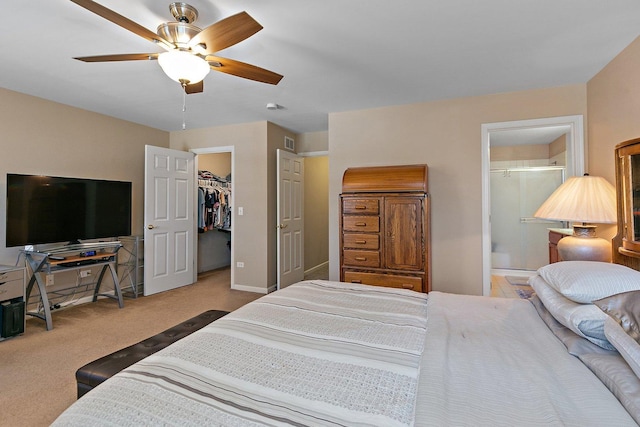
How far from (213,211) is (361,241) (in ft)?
10.3

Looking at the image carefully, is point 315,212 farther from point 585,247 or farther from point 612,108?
point 612,108

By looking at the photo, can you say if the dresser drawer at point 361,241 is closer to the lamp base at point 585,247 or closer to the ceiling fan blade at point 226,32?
the lamp base at point 585,247

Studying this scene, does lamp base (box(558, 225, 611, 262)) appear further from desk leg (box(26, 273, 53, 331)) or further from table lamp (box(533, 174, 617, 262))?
desk leg (box(26, 273, 53, 331))

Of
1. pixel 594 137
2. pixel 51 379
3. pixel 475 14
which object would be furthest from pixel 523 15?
pixel 51 379

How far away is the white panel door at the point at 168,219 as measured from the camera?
13.3ft

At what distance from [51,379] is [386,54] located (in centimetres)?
336

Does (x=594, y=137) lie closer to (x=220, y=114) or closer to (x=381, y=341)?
(x=381, y=341)

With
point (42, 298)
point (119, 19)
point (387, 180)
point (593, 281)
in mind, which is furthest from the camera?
point (387, 180)

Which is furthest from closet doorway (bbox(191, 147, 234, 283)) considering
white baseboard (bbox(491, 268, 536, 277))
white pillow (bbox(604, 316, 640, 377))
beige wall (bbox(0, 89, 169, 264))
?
white baseboard (bbox(491, 268, 536, 277))

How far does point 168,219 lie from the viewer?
4.32 m

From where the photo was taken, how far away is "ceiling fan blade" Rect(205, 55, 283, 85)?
1.91m

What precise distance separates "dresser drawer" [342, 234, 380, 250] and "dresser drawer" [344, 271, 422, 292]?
27cm

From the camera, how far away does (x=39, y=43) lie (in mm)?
2184

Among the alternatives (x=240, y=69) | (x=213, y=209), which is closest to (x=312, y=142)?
(x=213, y=209)
